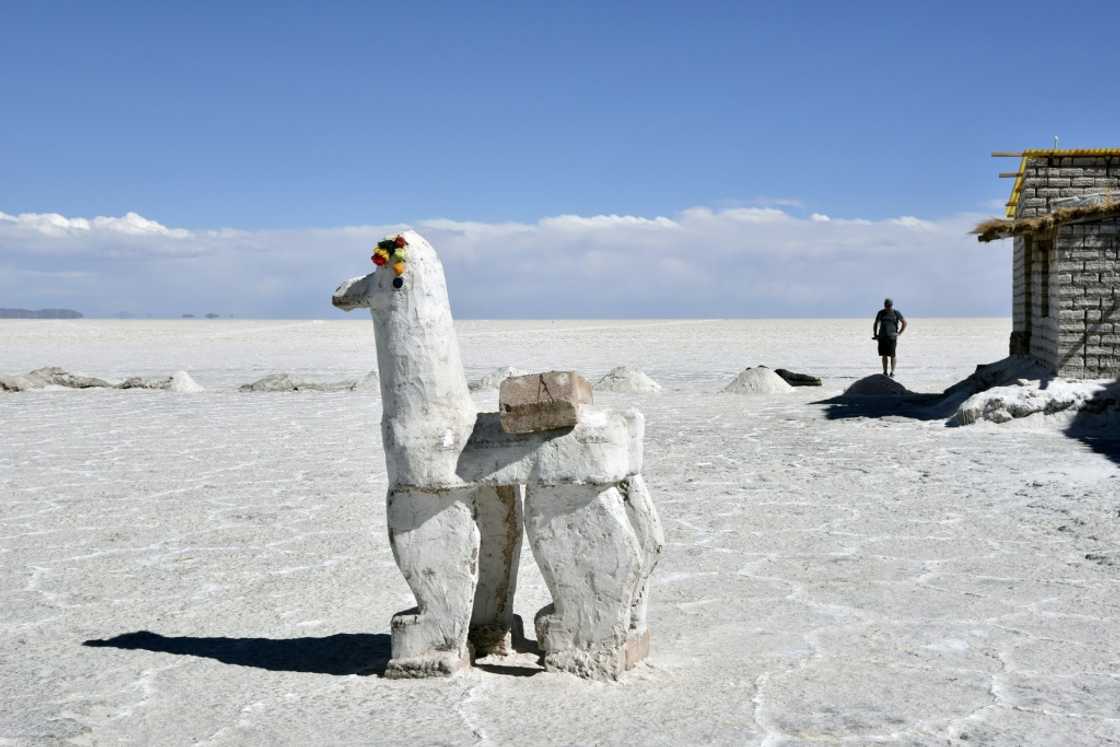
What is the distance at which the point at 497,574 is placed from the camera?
4.77m

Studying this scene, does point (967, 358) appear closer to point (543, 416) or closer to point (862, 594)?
point (862, 594)

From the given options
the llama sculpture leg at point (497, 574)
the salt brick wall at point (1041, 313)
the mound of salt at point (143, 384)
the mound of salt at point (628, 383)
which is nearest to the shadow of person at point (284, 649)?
the llama sculpture leg at point (497, 574)

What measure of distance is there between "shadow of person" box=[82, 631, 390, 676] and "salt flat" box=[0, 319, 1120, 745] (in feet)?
0.06

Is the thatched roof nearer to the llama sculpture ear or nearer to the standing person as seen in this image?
the standing person

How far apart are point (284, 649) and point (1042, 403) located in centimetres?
1003

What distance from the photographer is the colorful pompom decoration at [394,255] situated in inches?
173

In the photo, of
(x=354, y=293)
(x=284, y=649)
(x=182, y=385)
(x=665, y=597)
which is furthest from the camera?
(x=182, y=385)

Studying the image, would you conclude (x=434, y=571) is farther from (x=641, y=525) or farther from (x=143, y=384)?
(x=143, y=384)

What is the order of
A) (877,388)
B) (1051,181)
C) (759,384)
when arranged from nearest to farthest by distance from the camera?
1. (1051,181)
2. (877,388)
3. (759,384)

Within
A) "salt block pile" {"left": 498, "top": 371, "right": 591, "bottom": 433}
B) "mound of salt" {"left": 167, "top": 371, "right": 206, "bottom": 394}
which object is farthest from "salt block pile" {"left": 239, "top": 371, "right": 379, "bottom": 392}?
"salt block pile" {"left": 498, "top": 371, "right": 591, "bottom": 433}

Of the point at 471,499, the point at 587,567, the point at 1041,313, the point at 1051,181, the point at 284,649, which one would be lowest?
the point at 284,649

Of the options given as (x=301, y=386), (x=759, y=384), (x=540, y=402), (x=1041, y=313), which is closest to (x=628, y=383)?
(x=759, y=384)

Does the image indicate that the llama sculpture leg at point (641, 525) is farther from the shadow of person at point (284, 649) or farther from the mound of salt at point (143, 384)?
A: the mound of salt at point (143, 384)

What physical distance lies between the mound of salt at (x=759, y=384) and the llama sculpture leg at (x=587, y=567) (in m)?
13.8
